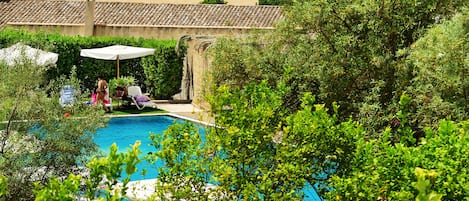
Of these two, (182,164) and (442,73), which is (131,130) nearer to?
(442,73)

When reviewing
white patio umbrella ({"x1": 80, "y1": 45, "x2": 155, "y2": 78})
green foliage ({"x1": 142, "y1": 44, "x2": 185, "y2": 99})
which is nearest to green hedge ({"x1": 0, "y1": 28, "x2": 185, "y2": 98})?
green foliage ({"x1": 142, "y1": 44, "x2": 185, "y2": 99})

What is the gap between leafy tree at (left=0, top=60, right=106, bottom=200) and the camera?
808 cm

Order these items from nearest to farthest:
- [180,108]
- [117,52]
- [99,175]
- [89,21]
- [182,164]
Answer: [99,175] < [182,164] < [180,108] < [117,52] < [89,21]

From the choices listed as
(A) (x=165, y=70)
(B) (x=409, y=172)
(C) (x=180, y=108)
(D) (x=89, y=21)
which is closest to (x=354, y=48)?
(B) (x=409, y=172)

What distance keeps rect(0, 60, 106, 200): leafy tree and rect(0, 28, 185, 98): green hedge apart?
1461 cm

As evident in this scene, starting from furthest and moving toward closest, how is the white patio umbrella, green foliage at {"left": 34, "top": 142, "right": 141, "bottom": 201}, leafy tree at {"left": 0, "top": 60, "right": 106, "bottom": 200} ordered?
the white patio umbrella < leafy tree at {"left": 0, "top": 60, "right": 106, "bottom": 200} < green foliage at {"left": 34, "top": 142, "right": 141, "bottom": 201}

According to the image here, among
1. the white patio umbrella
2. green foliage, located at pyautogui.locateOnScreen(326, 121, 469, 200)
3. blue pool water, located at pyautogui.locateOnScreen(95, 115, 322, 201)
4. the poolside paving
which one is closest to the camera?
green foliage, located at pyautogui.locateOnScreen(326, 121, 469, 200)

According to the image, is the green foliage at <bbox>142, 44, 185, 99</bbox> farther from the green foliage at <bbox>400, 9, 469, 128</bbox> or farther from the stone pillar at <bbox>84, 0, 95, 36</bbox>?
the green foliage at <bbox>400, 9, 469, 128</bbox>

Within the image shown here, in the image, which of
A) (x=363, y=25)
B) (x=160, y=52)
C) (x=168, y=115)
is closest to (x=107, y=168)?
(x=363, y=25)

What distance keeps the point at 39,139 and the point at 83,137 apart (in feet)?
1.72

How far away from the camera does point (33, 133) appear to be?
27.0ft

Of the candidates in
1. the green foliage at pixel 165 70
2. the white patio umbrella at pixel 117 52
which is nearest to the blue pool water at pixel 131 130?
the white patio umbrella at pixel 117 52

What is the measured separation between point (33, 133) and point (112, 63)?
15663 millimetres

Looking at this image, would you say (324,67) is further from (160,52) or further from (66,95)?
(160,52)
